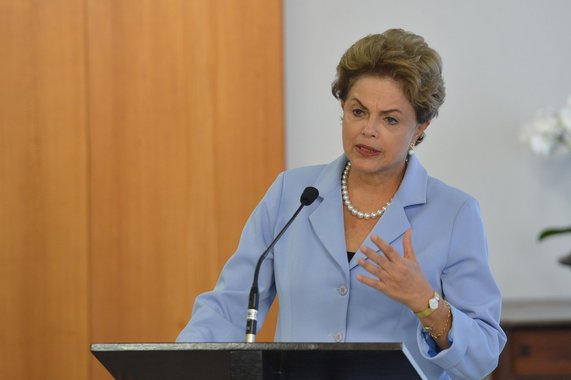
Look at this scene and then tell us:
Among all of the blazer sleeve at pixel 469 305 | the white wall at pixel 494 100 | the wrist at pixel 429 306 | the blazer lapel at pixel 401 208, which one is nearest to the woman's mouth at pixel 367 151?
the blazer lapel at pixel 401 208

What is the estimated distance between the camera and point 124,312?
3402mm

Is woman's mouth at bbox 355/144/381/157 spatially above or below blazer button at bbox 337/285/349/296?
above

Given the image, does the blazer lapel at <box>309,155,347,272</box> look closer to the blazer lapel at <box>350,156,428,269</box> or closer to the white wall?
the blazer lapel at <box>350,156,428,269</box>

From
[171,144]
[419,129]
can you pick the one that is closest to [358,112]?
[419,129]

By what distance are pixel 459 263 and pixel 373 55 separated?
511 mm

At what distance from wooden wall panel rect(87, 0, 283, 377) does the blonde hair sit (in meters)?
1.28

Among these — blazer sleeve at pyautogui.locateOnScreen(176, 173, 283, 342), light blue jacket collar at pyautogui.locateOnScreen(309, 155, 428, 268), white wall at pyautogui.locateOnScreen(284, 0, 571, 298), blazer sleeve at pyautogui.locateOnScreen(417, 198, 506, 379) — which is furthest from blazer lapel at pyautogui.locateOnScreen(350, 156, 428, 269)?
white wall at pyautogui.locateOnScreen(284, 0, 571, 298)

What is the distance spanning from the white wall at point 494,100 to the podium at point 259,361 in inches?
88.5

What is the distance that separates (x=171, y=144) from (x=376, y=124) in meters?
1.43

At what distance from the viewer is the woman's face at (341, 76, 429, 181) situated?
2125 millimetres

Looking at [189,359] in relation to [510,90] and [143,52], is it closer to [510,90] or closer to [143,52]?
[143,52]

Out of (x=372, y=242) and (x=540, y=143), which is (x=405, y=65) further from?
(x=540, y=143)

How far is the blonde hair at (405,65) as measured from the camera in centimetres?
212

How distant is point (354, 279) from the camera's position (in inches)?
83.2
